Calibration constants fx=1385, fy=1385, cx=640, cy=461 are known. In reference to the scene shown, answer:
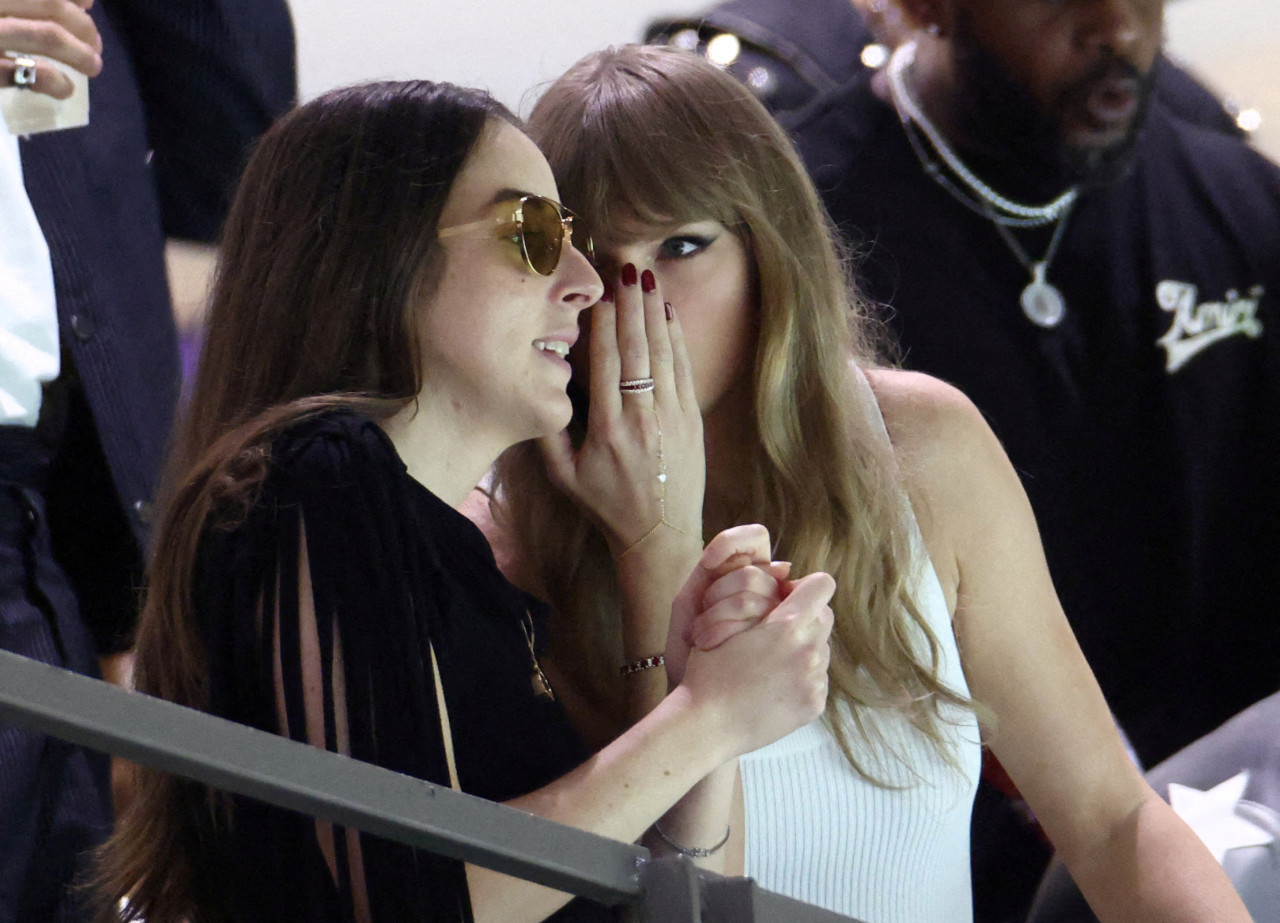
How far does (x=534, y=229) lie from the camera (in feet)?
3.38

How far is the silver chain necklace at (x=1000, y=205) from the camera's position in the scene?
167 centimetres

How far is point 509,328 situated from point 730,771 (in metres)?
0.37

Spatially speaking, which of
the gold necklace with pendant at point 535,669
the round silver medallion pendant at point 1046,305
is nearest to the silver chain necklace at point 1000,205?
the round silver medallion pendant at point 1046,305

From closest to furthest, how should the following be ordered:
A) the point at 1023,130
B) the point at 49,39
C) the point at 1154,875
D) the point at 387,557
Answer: the point at 387,557
the point at 49,39
the point at 1154,875
the point at 1023,130

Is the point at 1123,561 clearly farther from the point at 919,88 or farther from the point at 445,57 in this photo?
the point at 445,57

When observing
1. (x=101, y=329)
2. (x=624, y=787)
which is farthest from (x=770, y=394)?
(x=101, y=329)

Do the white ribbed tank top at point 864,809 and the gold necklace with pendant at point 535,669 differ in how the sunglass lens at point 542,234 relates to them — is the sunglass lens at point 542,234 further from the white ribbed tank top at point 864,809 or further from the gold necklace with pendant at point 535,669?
the white ribbed tank top at point 864,809

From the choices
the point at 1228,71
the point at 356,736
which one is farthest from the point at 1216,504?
the point at 356,736

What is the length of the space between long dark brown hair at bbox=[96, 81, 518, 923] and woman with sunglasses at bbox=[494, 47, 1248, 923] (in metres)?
0.24

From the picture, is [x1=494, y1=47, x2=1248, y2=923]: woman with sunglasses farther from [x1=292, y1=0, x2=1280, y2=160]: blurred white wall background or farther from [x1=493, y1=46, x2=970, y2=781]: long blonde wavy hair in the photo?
[x1=292, y1=0, x2=1280, y2=160]: blurred white wall background

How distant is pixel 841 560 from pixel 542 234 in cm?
43

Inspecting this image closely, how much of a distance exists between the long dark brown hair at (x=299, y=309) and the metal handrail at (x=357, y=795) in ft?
1.34

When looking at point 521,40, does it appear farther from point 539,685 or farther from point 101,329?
point 539,685

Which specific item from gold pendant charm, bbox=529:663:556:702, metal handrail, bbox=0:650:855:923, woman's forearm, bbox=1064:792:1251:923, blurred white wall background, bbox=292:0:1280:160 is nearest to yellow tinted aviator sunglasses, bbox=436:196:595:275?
gold pendant charm, bbox=529:663:556:702
